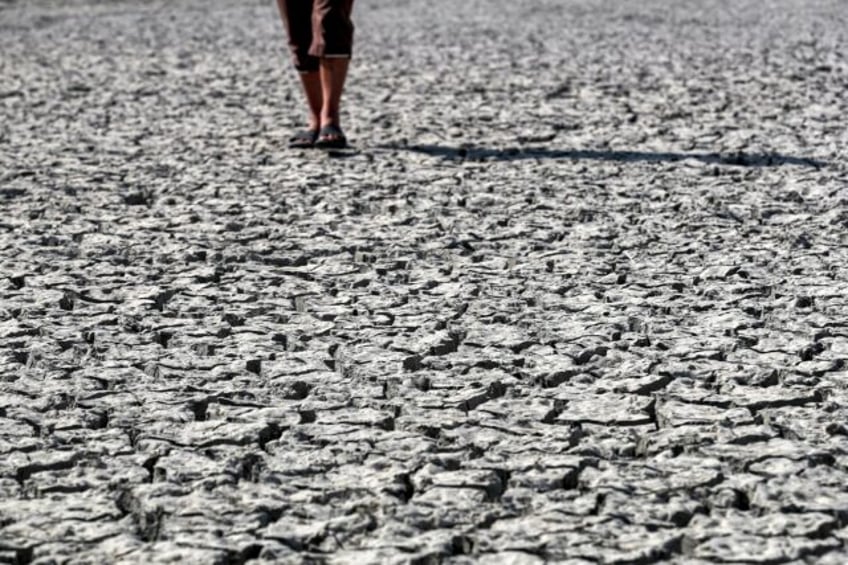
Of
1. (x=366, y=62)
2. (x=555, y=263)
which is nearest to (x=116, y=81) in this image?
(x=366, y=62)

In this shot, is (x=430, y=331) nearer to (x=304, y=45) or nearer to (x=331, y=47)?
(x=331, y=47)

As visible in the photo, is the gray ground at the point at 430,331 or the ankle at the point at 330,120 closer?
the gray ground at the point at 430,331

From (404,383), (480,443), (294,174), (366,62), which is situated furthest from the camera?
(366,62)

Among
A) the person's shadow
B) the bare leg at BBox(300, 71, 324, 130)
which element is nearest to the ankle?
the bare leg at BBox(300, 71, 324, 130)

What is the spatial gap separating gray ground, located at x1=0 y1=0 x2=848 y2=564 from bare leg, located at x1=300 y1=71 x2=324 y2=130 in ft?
0.78

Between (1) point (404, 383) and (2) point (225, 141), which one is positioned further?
(2) point (225, 141)

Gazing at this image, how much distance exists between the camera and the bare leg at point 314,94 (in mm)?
6574

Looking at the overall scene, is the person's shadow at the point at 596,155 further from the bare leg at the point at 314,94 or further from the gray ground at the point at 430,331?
the bare leg at the point at 314,94

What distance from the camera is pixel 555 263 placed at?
4547 mm

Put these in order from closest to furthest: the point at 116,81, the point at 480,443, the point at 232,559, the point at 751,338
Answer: the point at 232,559 → the point at 480,443 → the point at 751,338 → the point at 116,81

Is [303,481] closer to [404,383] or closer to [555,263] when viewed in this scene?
[404,383]

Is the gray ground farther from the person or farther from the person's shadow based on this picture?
the person

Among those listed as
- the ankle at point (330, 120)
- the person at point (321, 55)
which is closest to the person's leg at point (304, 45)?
the person at point (321, 55)

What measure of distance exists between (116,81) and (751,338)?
6.24 m
